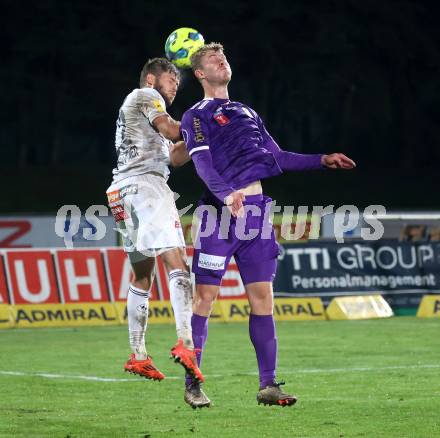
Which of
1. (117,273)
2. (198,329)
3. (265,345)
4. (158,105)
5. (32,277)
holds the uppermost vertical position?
(158,105)

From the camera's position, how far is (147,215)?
30.4 ft

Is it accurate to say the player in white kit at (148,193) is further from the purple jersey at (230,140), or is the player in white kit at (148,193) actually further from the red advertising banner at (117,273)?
the red advertising banner at (117,273)

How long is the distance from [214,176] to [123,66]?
41475 mm

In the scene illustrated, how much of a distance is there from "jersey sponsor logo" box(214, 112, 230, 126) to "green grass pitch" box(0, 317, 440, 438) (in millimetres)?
2331

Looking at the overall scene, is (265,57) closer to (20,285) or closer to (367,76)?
(367,76)

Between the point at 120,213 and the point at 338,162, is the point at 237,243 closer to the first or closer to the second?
the point at 338,162

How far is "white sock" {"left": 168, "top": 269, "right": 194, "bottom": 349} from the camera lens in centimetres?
865

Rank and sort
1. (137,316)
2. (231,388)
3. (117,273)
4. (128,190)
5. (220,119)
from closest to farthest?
(220,119), (128,190), (137,316), (231,388), (117,273)

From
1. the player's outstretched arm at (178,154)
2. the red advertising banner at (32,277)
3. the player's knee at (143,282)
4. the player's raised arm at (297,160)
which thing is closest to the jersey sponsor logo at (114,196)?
the player's outstretched arm at (178,154)

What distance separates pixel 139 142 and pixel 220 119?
94 centimetres

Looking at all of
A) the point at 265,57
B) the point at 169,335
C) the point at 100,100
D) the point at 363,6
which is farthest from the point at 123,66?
the point at 169,335

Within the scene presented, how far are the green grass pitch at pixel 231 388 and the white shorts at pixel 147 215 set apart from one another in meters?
1.42

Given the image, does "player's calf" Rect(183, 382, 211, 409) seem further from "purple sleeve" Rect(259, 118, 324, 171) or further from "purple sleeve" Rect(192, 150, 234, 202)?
"purple sleeve" Rect(259, 118, 324, 171)

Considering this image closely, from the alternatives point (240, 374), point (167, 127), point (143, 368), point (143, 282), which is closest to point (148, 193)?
point (167, 127)
